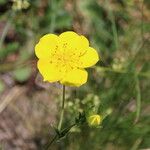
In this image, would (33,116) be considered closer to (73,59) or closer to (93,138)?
(93,138)

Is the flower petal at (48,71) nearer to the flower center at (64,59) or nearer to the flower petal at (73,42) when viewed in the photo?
the flower center at (64,59)

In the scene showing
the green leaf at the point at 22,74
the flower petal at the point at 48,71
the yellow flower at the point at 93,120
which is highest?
the flower petal at the point at 48,71

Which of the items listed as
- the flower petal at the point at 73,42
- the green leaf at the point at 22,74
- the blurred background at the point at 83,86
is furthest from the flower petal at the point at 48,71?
the green leaf at the point at 22,74

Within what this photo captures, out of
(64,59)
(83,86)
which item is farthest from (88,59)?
(83,86)

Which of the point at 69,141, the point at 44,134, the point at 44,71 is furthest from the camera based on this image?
the point at 44,134

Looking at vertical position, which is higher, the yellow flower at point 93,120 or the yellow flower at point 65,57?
the yellow flower at point 65,57

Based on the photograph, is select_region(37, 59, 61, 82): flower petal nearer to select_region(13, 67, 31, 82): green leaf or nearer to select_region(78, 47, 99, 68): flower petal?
select_region(78, 47, 99, 68): flower petal

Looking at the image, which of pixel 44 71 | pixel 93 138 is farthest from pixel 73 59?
pixel 93 138
